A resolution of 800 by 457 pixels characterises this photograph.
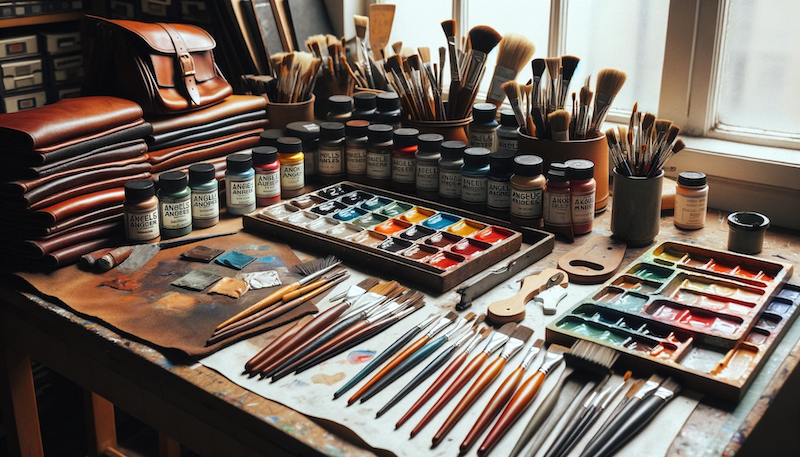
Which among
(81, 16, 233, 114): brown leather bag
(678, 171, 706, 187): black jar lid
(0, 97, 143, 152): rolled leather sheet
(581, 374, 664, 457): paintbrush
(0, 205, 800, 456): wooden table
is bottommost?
(0, 205, 800, 456): wooden table

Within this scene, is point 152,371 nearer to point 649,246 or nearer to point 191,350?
point 191,350

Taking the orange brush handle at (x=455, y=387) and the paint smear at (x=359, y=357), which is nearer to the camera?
the orange brush handle at (x=455, y=387)

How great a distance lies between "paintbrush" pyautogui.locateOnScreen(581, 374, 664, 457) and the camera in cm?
96

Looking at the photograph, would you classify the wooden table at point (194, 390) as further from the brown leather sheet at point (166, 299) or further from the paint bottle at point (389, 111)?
the paint bottle at point (389, 111)

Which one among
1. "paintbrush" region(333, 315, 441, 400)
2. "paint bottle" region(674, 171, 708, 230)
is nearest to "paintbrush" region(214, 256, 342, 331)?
"paintbrush" region(333, 315, 441, 400)

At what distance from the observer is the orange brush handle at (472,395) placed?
3.28 ft

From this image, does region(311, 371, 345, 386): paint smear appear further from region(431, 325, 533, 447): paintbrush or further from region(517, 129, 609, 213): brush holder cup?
region(517, 129, 609, 213): brush holder cup

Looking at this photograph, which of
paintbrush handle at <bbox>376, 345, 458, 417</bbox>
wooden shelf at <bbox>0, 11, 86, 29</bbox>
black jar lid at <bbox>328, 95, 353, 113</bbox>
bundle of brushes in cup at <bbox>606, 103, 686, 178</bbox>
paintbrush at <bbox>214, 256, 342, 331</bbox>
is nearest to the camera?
paintbrush handle at <bbox>376, 345, 458, 417</bbox>

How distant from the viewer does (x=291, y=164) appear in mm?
1830

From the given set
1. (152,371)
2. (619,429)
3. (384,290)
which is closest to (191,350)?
(152,371)

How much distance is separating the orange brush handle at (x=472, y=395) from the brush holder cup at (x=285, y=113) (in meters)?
1.08

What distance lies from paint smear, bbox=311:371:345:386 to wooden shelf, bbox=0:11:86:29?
69.1 inches

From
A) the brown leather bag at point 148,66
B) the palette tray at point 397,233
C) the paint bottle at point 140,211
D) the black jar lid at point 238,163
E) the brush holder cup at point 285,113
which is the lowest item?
the palette tray at point 397,233

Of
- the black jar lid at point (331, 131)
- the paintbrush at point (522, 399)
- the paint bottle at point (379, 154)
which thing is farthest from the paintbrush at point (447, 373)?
the black jar lid at point (331, 131)
